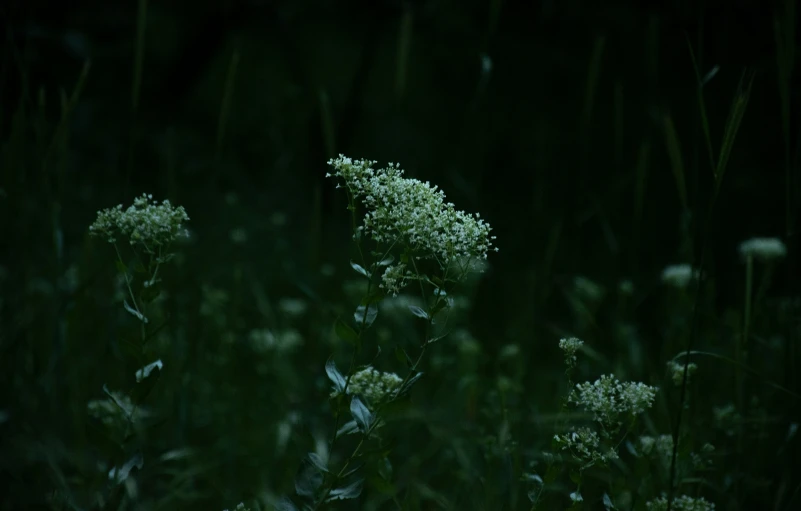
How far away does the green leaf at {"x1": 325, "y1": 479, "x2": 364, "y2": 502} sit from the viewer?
2.79 feet

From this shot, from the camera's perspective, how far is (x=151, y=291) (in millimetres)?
911

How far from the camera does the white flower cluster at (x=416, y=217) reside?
0.84 m

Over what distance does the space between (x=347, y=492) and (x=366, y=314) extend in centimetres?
20

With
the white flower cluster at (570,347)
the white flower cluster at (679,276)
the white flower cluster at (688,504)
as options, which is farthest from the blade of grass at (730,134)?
the white flower cluster at (679,276)

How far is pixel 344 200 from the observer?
2.67m

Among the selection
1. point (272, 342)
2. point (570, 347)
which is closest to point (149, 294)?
point (570, 347)

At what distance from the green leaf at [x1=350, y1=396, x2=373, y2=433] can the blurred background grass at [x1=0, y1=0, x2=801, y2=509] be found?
1.51 ft

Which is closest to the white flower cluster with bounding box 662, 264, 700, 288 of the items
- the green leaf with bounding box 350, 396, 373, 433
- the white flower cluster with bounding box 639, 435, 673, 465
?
the white flower cluster with bounding box 639, 435, 673, 465

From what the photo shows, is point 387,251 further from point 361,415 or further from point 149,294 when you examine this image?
point 149,294

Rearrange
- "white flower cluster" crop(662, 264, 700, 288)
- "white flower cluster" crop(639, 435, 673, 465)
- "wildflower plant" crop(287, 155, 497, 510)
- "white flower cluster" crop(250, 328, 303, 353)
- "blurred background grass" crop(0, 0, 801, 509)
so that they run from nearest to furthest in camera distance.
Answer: "wildflower plant" crop(287, 155, 497, 510) → "white flower cluster" crop(639, 435, 673, 465) → "blurred background grass" crop(0, 0, 801, 509) → "white flower cluster" crop(662, 264, 700, 288) → "white flower cluster" crop(250, 328, 303, 353)

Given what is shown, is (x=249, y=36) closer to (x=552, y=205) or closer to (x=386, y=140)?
(x=386, y=140)

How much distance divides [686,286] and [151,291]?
1112 millimetres

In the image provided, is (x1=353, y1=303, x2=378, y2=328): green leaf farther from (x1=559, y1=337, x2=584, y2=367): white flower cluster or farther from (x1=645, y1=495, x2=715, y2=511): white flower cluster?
(x1=645, y1=495, x2=715, y2=511): white flower cluster

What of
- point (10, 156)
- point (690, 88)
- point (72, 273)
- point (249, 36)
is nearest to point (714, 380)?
point (10, 156)
